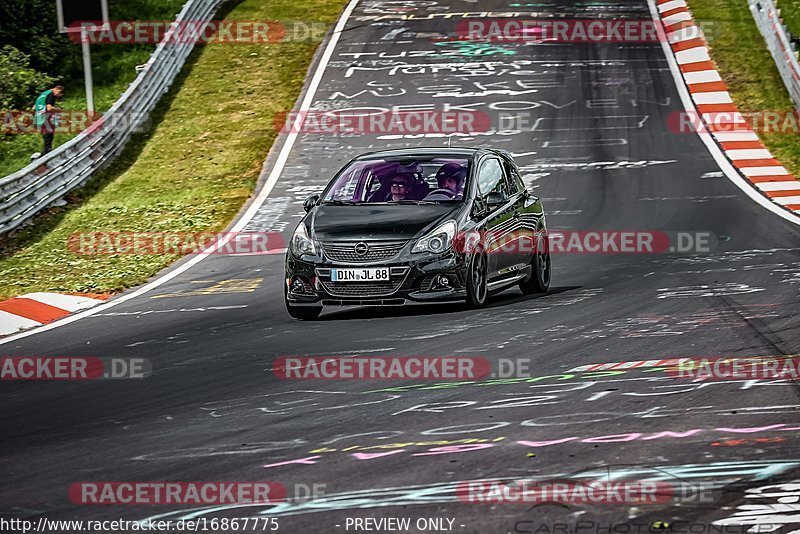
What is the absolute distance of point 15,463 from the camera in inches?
279

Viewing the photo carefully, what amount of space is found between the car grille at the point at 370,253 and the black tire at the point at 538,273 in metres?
2.08

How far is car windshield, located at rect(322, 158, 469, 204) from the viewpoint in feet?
42.7

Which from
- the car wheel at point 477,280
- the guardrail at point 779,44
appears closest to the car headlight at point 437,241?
the car wheel at point 477,280

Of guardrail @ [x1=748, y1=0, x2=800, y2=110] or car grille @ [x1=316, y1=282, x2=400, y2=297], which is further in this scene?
guardrail @ [x1=748, y1=0, x2=800, y2=110]

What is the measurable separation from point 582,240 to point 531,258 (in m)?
4.13

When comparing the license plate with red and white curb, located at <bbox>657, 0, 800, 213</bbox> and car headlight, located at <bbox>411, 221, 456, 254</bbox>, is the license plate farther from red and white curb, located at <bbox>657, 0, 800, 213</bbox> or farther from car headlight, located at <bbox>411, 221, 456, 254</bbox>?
red and white curb, located at <bbox>657, 0, 800, 213</bbox>

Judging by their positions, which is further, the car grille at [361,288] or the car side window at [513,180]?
the car side window at [513,180]

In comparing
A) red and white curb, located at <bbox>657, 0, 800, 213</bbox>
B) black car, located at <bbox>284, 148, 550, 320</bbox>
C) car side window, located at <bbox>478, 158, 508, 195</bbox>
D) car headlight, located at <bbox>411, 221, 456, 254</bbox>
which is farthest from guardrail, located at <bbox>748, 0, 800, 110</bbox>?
car headlight, located at <bbox>411, 221, 456, 254</bbox>

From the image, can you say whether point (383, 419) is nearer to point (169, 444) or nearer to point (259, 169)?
point (169, 444)

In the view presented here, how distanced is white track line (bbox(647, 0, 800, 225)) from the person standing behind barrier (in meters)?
11.8

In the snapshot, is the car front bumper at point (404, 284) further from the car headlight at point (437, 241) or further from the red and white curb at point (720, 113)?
the red and white curb at point (720, 113)

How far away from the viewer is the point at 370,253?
12.2 m

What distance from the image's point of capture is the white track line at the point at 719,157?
62.0 feet

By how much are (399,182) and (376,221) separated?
2.76 ft
